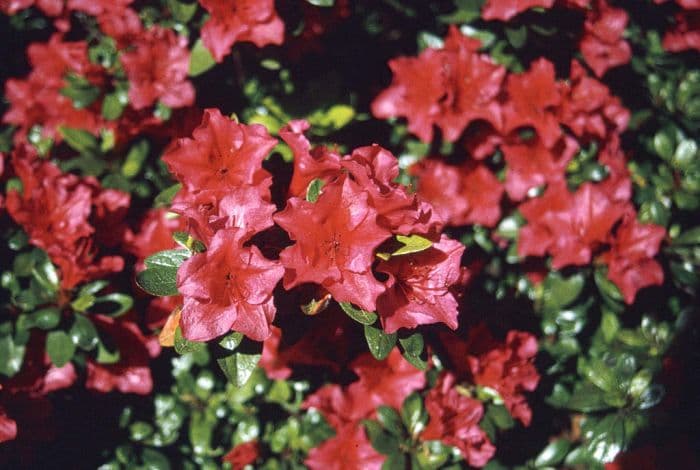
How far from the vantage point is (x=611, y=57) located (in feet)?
6.82

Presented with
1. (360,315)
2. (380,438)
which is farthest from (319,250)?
(380,438)

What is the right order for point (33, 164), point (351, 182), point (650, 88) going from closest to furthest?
point (351, 182) → point (33, 164) → point (650, 88)

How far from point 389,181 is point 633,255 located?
1000 mm

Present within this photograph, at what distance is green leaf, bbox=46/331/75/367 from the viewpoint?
163 centimetres

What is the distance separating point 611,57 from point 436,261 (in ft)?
4.32

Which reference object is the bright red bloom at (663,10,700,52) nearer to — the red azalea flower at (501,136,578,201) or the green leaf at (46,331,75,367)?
the red azalea flower at (501,136,578,201)

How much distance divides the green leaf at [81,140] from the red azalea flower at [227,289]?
1.18m

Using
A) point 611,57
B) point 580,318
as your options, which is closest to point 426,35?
point 611,57

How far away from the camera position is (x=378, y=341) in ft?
4.09

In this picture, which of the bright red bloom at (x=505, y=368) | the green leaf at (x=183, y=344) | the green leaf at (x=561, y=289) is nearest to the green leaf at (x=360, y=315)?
the green leaf at (x=183, y=344)

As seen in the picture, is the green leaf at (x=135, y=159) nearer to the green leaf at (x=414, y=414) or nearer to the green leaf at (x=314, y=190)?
the green leaf at (x=314, y=190)

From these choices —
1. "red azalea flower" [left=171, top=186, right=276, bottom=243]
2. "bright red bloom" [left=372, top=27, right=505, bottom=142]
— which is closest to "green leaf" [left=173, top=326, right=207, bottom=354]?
"red azalea flower" [left=171, top=186, right=276, bottom=243]

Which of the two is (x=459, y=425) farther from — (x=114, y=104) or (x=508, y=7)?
(x=114, y=104)

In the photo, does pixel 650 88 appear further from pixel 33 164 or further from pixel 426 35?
pixel 33 164
